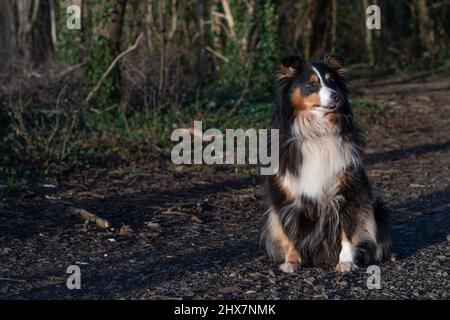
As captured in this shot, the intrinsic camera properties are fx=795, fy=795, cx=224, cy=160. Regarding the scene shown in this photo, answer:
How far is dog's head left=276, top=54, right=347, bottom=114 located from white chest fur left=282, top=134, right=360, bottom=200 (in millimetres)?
269

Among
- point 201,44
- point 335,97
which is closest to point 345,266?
point 335,97

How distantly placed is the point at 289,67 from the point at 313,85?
1.04ft

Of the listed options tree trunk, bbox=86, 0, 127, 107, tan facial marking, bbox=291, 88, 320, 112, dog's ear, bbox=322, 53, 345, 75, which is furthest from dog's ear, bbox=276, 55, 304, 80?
tree trunk, bbox=86, 0, 127, 107

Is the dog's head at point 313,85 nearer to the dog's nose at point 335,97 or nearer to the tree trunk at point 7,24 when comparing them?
the dog's nose at point 335,97

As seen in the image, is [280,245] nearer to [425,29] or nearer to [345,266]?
[345,266]

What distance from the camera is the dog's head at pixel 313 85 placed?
6.60 metres

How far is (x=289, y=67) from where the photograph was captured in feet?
22.5

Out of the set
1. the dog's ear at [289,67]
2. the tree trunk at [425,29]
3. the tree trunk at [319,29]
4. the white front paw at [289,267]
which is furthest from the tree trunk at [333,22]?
the white front paw at [289,267]

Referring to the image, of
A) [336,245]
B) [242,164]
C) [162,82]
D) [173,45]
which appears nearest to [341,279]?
[336,245]

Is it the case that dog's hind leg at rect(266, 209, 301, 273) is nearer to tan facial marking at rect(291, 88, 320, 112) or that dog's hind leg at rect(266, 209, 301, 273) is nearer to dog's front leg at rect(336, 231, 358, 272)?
dog's front leg at rect(336, 231, 358, 272)

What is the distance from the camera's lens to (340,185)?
21.5ft

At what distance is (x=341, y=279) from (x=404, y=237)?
167cm

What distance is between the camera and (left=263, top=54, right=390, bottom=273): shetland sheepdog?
6551mm

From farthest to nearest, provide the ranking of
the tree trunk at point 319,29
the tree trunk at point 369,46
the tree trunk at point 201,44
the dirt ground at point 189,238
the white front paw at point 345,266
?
the tree trunk at point 369,46 → the tree trunk at point 319,29 → the tree trunk at point 201,44 → the white front paw at point 345,266 → the dirt ground at point 189,238
